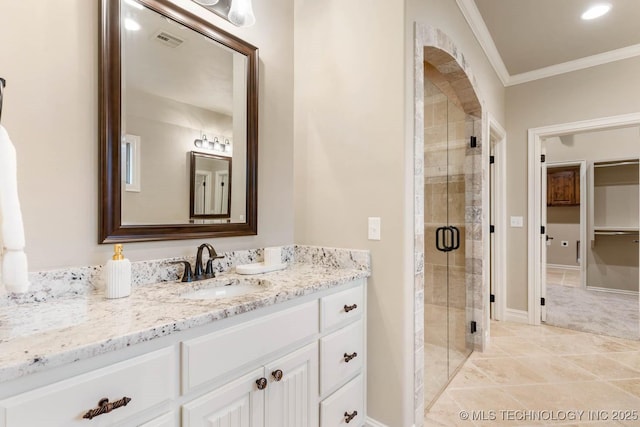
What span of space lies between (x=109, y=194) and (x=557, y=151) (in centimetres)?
705

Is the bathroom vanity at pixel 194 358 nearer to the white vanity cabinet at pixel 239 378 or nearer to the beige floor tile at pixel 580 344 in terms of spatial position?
the white vanity cabinet at pixel 239 378

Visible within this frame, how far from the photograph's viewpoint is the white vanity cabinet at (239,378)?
→ 0.72 metres

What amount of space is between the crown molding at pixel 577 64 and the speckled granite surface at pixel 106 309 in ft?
10.8

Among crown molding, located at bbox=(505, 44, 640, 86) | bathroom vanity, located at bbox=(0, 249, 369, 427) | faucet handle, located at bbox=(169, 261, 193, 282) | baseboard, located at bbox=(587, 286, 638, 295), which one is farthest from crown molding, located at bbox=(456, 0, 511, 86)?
baseboard, located at bbox=(587, 286, 638, 295)

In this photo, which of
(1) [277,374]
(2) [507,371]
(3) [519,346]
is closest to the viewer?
(1) [277,374]

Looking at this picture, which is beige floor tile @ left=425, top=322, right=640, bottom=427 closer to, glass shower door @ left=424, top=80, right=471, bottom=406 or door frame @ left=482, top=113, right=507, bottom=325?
glass shower door @ left=424, top=80, right=471, bottom=406

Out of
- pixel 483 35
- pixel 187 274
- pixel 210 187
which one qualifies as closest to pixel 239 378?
pixel 187 274

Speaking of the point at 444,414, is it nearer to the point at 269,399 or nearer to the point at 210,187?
the point at 269,399

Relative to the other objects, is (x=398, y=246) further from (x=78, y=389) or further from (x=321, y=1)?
(x=321, y=1)

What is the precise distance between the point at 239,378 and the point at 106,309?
48 cm

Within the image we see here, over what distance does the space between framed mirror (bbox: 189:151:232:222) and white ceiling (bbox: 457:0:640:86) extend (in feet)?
6.94

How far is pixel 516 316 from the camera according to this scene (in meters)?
3.54

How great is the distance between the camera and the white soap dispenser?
3.71ft

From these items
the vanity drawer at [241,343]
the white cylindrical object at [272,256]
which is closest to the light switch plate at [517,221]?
the white cylindrical object at [272,256]
